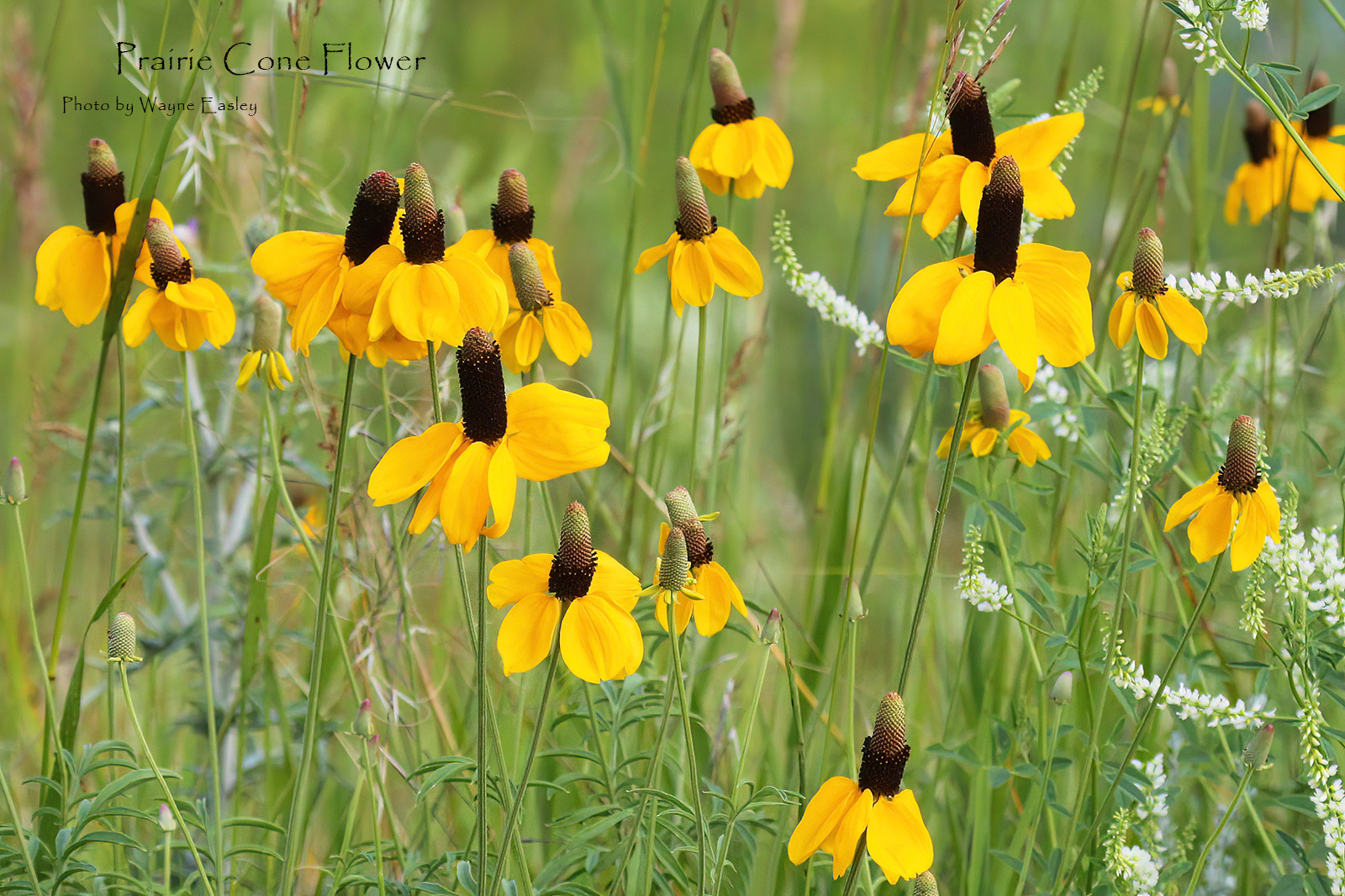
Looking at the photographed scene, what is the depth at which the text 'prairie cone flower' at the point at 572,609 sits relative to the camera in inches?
34.8

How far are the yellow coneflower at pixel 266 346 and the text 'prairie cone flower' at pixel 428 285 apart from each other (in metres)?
0.33

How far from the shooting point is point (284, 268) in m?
0.95

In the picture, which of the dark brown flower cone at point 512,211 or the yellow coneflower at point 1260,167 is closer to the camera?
the dark brown flower cone at point 512,211

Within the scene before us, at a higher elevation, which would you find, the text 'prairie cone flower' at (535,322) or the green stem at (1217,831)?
the text 'prairie cone flower' at (535,322)

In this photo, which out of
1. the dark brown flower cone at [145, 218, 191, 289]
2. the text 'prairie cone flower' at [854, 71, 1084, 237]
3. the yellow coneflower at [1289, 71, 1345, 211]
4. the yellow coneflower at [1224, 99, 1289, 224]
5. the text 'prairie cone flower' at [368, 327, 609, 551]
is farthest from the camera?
the yellow coneflower at [1224, 99, 1289, 224]

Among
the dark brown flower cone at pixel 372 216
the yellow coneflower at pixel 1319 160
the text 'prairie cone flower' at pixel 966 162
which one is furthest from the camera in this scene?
the yellow coneflower at pixel 1319 160

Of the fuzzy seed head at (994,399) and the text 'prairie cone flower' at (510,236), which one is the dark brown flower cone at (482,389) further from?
the fuzzy seed head at (994,399)

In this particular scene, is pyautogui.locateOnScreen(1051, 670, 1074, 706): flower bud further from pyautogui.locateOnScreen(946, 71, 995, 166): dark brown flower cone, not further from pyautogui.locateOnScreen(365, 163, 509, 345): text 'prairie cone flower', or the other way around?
pyautogui.locateOnScreen(365, 163, 509, 345): text 'prairie cone flower'

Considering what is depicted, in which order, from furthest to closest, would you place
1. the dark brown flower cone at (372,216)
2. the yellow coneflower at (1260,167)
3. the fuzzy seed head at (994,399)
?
the yellow coneflower at (1260,167) < the fuzzy seed head at (994,399) < the dark brown flower cone at (372,216)

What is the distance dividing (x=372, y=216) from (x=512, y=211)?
320 millimetres

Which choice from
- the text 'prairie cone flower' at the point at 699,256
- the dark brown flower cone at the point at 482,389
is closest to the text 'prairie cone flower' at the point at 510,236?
the text 'prairie cone flower' at the point at 699,256

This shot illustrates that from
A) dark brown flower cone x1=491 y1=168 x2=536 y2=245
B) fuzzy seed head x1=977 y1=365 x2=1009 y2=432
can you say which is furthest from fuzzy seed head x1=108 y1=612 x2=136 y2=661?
fuzzy seed head x1=977 y1=365 x2=1009 y2=432

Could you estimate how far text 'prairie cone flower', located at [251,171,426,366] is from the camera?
0.92 meters

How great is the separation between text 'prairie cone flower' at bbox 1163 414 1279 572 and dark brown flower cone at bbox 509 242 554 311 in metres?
0.69
